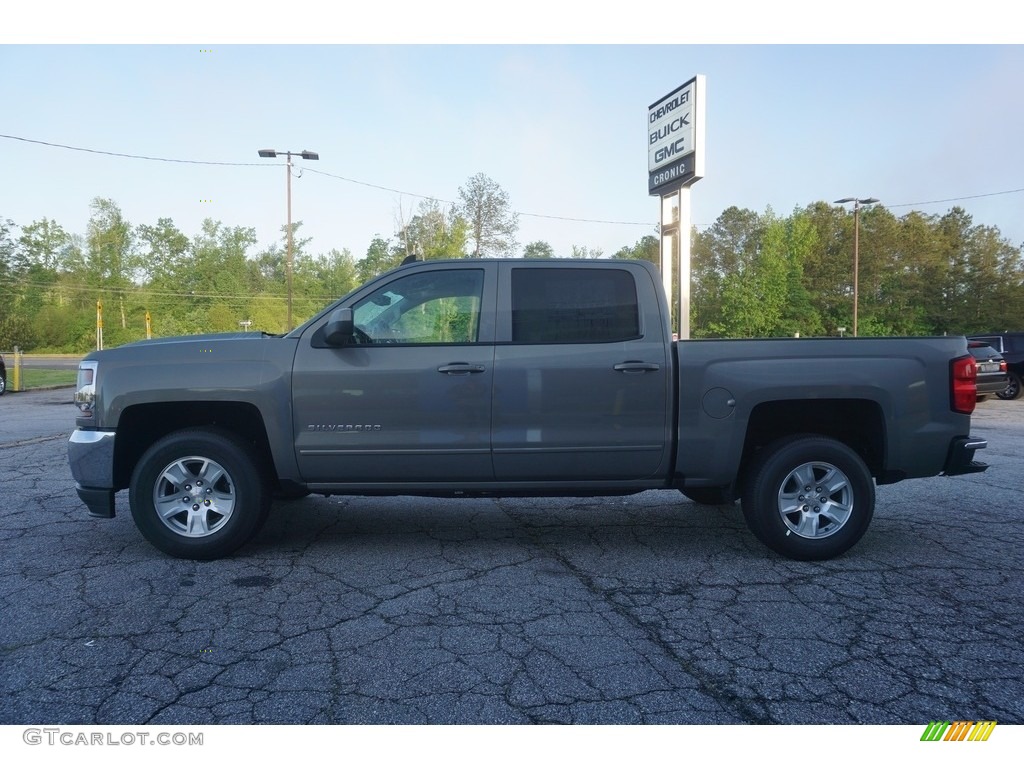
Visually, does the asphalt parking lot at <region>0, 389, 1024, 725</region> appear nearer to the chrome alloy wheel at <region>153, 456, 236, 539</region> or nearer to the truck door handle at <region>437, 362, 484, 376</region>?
the chrome alloy wheel at <region>153, 456, 236, 539</region>

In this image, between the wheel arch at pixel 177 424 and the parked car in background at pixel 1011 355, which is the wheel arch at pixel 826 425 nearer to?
the wheel arch at pixel 177 424

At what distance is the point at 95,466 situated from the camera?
15.3 feet

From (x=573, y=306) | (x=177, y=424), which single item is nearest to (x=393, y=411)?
(x=573, y=306)

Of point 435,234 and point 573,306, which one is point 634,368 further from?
point 435,234

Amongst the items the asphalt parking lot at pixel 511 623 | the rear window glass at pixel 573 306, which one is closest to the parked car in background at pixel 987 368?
the asphalt parking lot at pixel 511 623

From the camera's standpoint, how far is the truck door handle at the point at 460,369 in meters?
4.61

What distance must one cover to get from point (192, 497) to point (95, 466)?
0.64 meters

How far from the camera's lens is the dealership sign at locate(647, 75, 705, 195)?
14.6m

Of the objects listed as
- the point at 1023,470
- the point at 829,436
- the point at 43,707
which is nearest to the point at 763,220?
the point at 1023,470

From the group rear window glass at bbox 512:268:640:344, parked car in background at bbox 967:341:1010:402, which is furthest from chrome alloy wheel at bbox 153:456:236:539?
parked car in background at bbox 967:341:1010:402

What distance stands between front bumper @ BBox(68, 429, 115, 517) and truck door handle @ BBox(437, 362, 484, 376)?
7.06ft

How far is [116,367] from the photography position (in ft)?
15.2

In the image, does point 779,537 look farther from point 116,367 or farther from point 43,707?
point 116,367

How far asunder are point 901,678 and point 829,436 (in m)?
2.25
